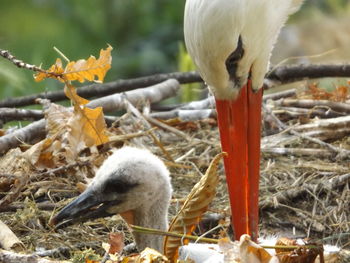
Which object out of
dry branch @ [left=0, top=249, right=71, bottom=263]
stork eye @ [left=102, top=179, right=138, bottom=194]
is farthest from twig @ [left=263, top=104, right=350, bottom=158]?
dry branch @ [left=0, top=249, right=71, bottom=263]

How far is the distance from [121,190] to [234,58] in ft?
2.66

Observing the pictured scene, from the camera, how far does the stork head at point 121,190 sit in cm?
472

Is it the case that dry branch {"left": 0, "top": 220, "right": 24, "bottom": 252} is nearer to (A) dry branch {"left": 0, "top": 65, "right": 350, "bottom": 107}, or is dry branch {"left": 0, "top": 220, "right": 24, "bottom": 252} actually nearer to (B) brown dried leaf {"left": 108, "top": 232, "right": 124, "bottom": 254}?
(B) brown dried leaf {"left": 108, "top": 232, "right": 124, "bottom": 254}

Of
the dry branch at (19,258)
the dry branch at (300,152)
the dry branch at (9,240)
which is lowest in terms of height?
the dry branch at (300,152)

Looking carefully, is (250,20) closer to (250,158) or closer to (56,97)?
(250,158)

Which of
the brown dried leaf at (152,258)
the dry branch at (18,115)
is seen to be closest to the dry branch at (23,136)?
the dry branch at (18,115)

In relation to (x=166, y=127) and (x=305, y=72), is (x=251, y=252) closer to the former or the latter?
(x=166, y=127)

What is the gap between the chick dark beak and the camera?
15.4 ft

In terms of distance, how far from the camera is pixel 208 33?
4.48 meters

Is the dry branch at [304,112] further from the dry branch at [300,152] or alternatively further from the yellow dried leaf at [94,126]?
the yellow dried leaf at [94,126]

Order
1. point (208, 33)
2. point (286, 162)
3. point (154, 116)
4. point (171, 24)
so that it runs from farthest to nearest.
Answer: point (171, 24) → point (154, 116) → point (286, 162) → point (208, 33)

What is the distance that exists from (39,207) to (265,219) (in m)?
1.23

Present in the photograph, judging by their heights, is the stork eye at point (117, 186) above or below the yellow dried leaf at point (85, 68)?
below

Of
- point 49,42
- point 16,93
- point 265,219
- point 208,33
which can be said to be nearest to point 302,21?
point 49,42
